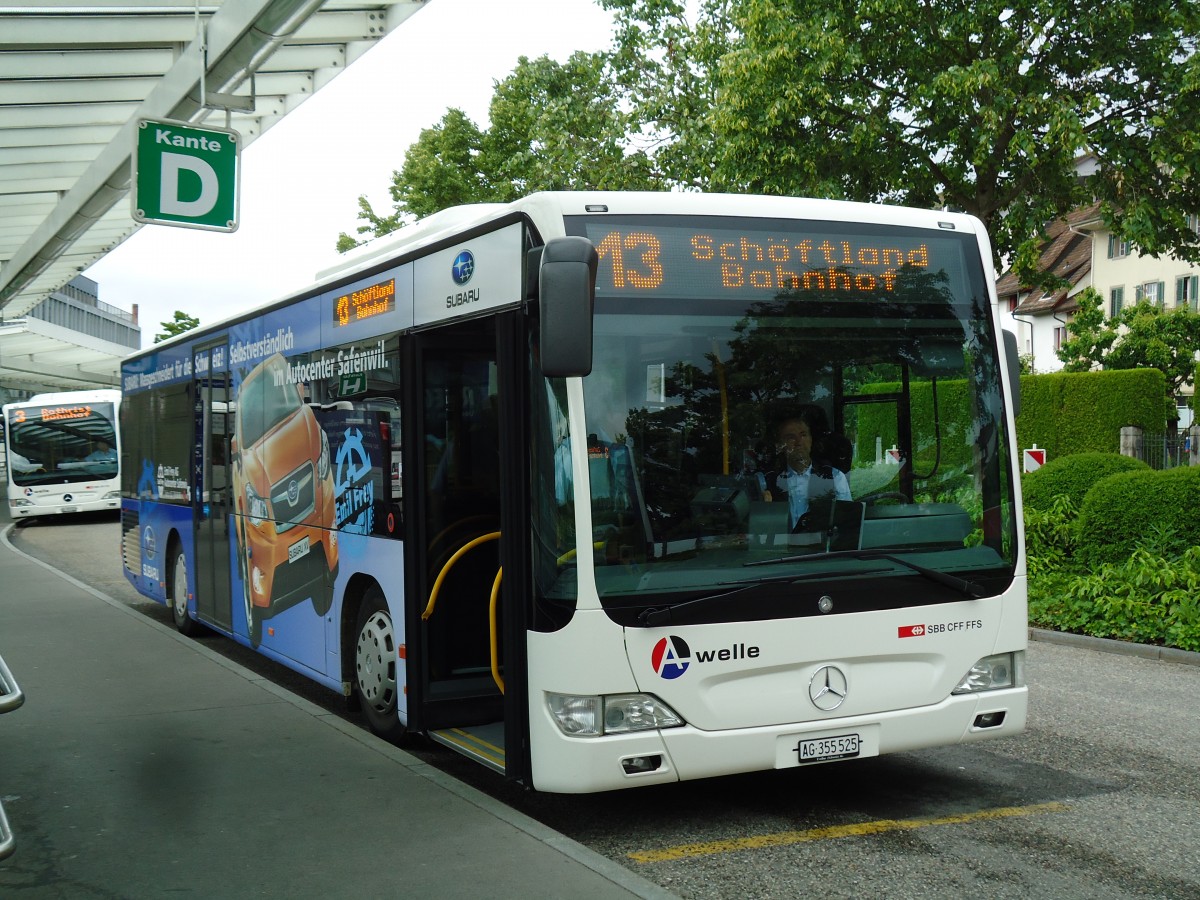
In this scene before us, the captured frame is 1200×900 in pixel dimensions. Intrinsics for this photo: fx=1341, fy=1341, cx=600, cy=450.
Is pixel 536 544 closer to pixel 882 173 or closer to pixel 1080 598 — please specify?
pixel 1080 598

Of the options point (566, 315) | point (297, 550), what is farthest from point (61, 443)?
point (566, 315)

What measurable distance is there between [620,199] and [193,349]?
660 cm

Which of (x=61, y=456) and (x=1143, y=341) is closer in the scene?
(x=61, y=456)

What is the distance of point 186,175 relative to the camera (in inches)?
455

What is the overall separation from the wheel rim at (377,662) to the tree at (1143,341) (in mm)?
35399

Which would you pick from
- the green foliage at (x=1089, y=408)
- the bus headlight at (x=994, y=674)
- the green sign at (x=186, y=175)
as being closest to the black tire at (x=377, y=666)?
the bus headlight at (x=994, y=674)

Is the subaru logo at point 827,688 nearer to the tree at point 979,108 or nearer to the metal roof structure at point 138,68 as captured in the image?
the metal roof structure at point 138,68

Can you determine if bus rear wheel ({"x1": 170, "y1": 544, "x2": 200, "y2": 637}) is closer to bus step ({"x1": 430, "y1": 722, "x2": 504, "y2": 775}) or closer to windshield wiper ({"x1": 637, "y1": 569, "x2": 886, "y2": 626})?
bus step ({"x1": 430, "y1": 722, "x2": 504, "y2": 775})

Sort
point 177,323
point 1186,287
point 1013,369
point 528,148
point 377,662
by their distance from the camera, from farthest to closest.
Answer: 1. point 177,323
2. point 1186,287
3. point 528,148
4. point 377,662
5. point 1013,369

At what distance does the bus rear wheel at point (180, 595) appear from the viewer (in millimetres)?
12008

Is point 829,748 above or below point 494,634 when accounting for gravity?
below

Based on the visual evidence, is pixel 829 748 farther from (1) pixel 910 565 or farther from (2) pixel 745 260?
(2) pixel 745 260

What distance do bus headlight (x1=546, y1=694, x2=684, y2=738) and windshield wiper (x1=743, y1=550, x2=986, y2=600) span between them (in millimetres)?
750

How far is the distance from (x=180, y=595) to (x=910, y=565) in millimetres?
8250
